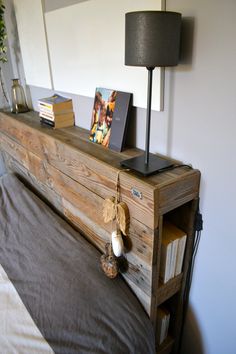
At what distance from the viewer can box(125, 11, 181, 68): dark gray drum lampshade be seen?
0.70 metres

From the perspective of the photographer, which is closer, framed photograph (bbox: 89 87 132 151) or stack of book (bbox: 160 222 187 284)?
stack of book (bbox: 160 222 187 284)

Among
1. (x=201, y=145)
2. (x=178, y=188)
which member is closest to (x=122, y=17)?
(x=201, y=145)

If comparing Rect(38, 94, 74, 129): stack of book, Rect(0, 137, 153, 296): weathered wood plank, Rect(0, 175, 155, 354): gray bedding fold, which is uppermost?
Rect(38, 94, 74, 129): stack of book

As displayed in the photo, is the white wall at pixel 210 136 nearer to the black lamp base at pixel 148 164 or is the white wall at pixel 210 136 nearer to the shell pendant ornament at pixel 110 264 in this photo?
the black lamp base at pixel 148 164

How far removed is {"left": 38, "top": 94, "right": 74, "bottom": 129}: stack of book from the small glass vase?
1.38 feet

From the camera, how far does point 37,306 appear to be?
3.20ft

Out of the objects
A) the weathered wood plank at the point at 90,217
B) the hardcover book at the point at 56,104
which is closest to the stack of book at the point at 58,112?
the hardcover book at the point at 56,104

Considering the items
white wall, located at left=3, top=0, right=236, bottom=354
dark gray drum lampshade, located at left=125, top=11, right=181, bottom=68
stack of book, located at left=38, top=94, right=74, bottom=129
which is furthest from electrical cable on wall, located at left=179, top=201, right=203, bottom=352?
stack of book, located at left=38, top=94, right=74, bottom=129

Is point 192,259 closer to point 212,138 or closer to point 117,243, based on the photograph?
point 117,243

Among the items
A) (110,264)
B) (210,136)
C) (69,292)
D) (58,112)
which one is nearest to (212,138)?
(210,136)

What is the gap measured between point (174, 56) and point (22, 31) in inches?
54.9

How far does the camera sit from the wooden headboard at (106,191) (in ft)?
2.82

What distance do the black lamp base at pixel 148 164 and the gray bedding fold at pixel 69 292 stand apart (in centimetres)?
49

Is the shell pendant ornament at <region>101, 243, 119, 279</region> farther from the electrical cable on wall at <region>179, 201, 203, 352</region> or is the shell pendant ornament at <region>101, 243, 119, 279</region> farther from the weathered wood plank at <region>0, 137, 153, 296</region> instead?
the electrical cable on wall at <region>179, 201, 203, 352</region>
